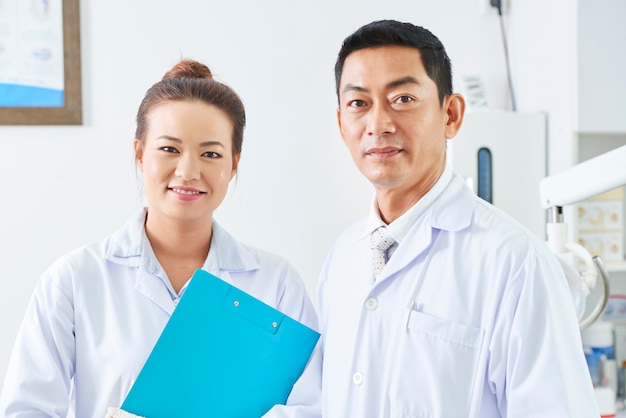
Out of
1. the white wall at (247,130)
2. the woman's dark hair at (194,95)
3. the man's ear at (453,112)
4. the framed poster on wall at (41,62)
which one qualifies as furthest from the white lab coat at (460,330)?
the framed poster on wall at (41,62)

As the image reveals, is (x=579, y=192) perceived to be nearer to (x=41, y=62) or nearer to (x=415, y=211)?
(x=415, y=211)

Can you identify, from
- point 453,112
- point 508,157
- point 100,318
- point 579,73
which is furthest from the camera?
point 508,157

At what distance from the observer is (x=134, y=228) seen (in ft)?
4.55

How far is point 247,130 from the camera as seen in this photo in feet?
7.52

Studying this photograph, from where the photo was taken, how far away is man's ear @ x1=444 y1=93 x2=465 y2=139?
1171 mm

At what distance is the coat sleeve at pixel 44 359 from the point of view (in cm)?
120

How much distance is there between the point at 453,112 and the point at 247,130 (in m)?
1.22

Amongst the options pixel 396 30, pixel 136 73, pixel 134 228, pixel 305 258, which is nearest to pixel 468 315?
pixel 396 30

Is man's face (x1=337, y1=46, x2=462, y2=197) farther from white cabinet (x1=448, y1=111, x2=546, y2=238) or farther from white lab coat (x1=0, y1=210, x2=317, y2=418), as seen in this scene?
white cabinet (x1=448, y1=111, x2=546, y2=238)

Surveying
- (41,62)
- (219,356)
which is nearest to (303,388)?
(219,356)

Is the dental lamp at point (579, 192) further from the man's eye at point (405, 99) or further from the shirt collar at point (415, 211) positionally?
the man's eye at point (405, 99)

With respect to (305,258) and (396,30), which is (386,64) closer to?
(396,30)

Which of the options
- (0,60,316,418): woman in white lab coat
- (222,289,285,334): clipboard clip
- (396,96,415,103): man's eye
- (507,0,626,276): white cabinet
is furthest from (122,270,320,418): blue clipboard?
(507,0,626,276): white cabinet

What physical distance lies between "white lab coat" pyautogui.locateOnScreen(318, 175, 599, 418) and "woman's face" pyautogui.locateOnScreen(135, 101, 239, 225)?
37 centimetres
